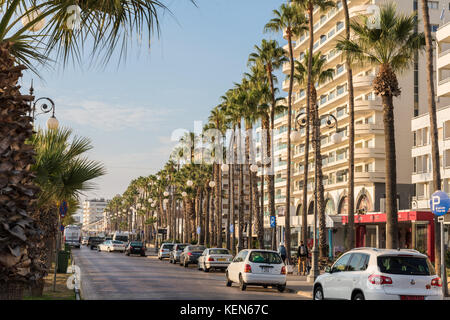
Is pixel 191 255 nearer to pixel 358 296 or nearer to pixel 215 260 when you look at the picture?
pixel 215 260

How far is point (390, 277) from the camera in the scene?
1281cm

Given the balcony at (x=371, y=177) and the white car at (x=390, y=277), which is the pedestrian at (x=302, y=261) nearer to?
the white car at (x=390, y=277)

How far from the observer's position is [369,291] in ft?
42.3

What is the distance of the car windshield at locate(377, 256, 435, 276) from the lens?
42.7 feet

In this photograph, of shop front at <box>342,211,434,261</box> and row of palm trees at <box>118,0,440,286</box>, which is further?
shop front at <box>342,211,434,261</box>

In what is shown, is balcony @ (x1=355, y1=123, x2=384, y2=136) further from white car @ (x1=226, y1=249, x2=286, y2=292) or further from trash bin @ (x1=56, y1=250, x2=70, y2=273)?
trash bin @ (x1=56, y1=250, x2=70, y2=273)

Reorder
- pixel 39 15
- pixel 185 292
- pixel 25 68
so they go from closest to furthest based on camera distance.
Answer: pixel 39 15
pixel 25 68
pixel 185 292

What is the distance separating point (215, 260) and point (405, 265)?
79.0ft

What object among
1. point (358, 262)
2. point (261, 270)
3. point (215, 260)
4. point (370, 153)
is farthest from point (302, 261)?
point (370, 153)

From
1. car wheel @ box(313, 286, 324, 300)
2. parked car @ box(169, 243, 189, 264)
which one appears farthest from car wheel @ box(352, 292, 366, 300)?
parked car @ box(169, 243, 189, 264)
